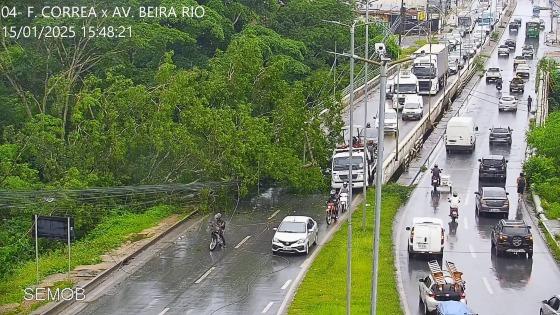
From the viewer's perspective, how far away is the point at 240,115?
46.9 m

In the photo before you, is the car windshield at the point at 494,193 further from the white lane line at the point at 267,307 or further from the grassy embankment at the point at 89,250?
the white lane line at the point at 267,307

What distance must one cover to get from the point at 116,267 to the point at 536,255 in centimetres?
1543

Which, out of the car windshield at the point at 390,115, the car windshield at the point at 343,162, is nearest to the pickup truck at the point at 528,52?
the car windshield at the point at 390,115

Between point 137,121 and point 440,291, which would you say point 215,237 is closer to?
point 137,121

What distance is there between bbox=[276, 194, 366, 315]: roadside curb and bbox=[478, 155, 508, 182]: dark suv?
787 cm

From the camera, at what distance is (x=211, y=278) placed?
34688 mm

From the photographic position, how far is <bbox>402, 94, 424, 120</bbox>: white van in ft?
224

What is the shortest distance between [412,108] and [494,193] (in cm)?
2402

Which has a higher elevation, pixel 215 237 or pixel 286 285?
pixel 215 237

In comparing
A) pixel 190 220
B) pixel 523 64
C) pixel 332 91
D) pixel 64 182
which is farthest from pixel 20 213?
pixel 523 64

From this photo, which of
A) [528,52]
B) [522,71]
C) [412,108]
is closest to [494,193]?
[412,108]

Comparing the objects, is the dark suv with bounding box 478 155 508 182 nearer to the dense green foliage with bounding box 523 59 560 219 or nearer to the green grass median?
the dense green foliage with bounding box 523 59 560 219

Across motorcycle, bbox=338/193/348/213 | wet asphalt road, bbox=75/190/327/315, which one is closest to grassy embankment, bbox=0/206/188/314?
wet asphalt road, bbox=75/190/327/315

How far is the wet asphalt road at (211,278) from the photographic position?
103 ft
